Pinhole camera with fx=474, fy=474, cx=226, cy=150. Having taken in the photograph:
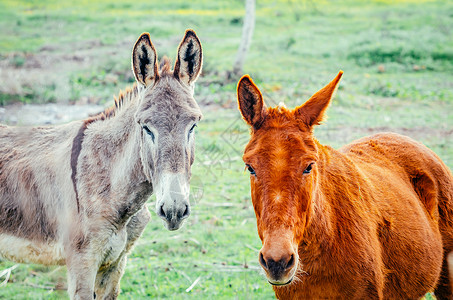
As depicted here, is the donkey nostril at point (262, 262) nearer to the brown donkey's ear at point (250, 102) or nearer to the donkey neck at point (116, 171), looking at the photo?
the brown donkey's ear at point (250, 102)

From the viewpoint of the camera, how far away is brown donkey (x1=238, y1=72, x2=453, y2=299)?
9.52ft

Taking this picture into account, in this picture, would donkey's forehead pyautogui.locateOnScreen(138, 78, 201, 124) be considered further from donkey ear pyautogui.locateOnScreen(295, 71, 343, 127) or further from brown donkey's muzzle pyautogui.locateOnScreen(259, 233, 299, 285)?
brown donkey's muzzle pyautogui.locateOnScreen(259, 233, 299, 285)

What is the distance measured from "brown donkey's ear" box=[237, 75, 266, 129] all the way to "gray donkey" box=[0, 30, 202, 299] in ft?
1.93

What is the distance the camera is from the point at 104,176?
3998 millimetres

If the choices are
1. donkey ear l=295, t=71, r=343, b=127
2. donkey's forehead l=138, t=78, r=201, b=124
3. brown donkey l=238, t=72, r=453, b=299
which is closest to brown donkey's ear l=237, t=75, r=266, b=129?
brown donkey l=238, t=72, r=453, b=299

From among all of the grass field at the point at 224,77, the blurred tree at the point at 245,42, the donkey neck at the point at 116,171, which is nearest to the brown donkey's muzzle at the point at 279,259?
the donkey neck at the point at 116,171

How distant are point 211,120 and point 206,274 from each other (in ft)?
20.5

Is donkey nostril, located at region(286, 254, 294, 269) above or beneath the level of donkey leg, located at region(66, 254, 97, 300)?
above

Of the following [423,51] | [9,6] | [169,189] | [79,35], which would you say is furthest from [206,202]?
[9,6]

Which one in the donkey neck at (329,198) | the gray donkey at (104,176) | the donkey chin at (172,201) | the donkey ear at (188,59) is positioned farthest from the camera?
the donkey ear at (188,59)

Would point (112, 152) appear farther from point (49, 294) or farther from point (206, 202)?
point (206, 202)

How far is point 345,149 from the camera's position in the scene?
4.19 metres

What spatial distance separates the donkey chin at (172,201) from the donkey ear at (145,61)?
0.94 m

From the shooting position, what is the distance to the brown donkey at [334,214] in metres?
2.90
